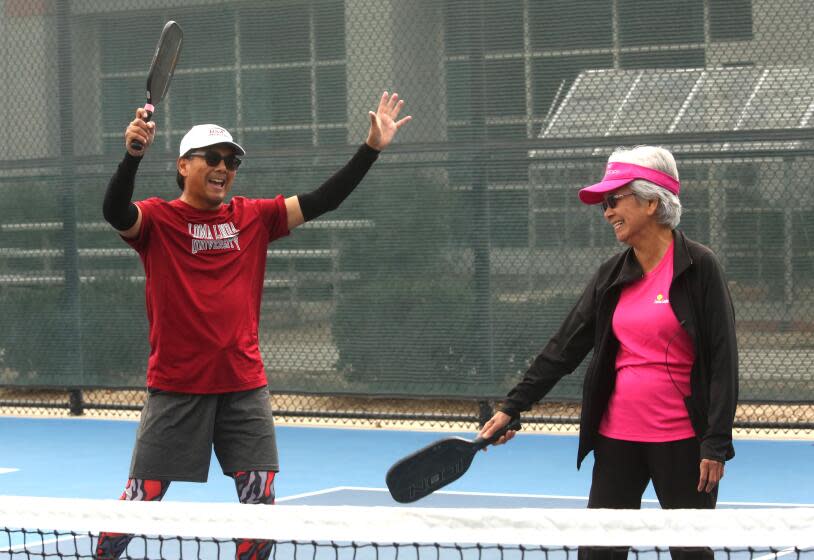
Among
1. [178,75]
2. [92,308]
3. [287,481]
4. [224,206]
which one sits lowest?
[287,481]

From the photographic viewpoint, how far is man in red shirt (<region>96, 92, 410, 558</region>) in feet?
15.1

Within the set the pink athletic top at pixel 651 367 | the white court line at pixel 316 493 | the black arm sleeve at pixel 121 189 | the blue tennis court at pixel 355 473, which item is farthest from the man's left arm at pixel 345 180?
the white court line at pixel 316 493

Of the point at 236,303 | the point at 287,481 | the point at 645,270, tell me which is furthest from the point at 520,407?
the point at 287,481

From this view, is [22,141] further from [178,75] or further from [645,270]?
[645,270]

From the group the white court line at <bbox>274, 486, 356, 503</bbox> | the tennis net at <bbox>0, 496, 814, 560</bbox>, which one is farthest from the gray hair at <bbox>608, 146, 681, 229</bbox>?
the white court line at <bbox>274, 486, 356, 503</bbox>

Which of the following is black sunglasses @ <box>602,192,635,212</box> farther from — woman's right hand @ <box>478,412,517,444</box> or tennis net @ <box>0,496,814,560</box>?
tennis net @ <box>0,496,814,560</box>

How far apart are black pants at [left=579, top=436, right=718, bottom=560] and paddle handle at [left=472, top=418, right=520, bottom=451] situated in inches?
10.2

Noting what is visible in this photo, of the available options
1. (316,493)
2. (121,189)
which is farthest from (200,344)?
(316,493)

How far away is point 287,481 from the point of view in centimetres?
807

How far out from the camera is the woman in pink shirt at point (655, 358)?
3.78 meters

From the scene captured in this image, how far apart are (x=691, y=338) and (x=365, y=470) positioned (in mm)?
4756

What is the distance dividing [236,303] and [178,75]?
6.05m

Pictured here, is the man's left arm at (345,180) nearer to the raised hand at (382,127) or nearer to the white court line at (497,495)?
the raised hand at (382,127)

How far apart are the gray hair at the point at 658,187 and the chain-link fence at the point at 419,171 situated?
5040 millimetres
